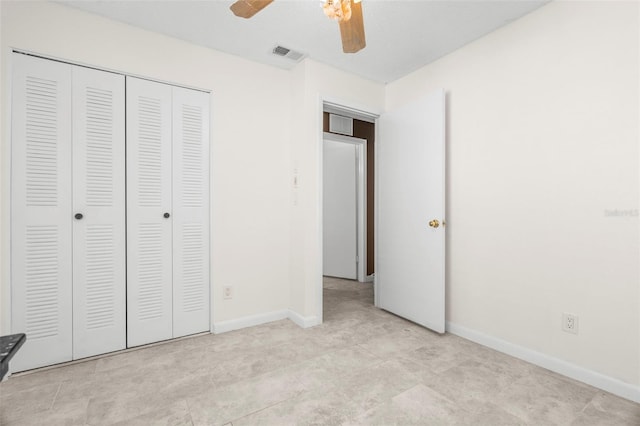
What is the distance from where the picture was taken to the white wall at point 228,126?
201 centimetres

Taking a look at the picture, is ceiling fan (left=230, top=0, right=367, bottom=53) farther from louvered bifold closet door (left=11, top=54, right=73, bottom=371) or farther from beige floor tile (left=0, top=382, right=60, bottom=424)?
beige floor tile (left=0, top=382, right=60, bottom=424)

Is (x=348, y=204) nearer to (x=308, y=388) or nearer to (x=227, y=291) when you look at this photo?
(x=227, y=291)

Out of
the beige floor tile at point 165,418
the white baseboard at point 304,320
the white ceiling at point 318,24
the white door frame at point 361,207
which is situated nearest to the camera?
the beige floor tile at point 165,418

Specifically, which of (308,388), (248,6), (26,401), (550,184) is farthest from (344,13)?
(26,401)

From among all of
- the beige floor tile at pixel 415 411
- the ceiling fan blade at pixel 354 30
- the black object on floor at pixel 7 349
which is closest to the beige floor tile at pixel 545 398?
the beige floor tile at pixel 415 411

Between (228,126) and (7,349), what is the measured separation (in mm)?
1988

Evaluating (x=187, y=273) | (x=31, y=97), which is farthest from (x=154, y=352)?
(x=31, y=97)

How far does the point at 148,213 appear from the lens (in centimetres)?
238

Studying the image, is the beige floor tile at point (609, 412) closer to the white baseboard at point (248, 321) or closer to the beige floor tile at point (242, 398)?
the beige floor tile at point (242, 398)

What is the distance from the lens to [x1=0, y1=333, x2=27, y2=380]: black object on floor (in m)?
1.27

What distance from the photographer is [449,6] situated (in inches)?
80.4

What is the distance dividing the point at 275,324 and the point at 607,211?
2.54 metres

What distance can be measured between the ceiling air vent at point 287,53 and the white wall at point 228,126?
261 mm

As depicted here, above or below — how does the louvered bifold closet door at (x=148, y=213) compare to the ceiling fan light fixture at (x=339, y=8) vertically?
below
